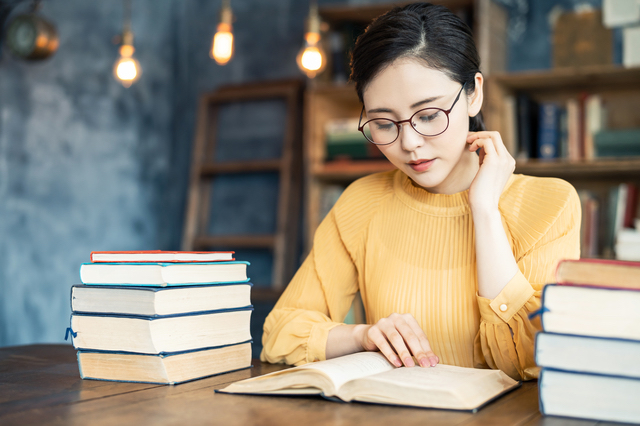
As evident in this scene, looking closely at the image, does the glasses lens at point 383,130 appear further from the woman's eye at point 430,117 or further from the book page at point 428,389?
the book page at point 428,389

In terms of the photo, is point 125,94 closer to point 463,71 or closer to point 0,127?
point 0,127

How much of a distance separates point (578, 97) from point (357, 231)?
2104 millimetres

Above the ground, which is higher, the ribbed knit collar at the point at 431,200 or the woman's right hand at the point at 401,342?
the ribbed knit collar at the point at 431,200

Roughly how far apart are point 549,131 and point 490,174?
1.92m

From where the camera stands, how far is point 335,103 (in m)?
3.50

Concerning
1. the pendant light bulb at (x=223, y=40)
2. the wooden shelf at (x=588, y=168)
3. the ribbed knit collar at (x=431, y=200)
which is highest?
the pendant light bulb at (x=223, y=40)

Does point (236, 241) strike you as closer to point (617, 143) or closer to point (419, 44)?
point (617, 143)

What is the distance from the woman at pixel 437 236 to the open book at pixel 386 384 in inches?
4.3

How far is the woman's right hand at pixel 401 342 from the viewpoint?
3.31 feet

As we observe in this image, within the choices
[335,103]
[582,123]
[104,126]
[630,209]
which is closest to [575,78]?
[582,123]

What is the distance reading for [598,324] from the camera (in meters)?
0.73

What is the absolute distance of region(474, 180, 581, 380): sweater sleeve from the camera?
3.52ft

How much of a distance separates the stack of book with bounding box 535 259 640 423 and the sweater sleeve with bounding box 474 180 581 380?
1.00 ft

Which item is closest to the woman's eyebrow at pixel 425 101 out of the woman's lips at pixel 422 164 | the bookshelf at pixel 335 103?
the woman's lips at pixel 422 164
